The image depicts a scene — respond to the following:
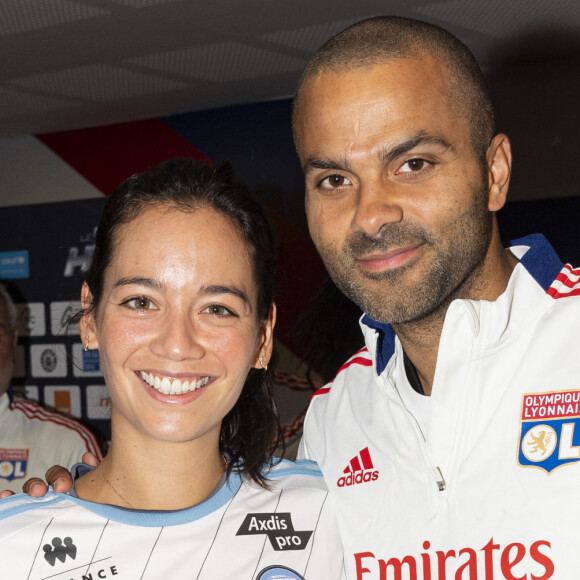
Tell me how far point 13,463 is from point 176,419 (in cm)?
215

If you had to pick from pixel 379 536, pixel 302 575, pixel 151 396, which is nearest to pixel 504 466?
pixel 379 536

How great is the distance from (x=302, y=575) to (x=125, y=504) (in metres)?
0.38

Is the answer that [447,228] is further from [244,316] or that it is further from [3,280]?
[3,280]

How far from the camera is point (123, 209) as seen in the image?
1.47m

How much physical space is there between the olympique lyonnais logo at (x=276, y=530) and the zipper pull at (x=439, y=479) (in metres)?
0.29

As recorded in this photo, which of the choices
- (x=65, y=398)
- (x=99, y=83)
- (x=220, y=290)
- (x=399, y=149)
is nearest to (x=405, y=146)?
(x=399, y=149)

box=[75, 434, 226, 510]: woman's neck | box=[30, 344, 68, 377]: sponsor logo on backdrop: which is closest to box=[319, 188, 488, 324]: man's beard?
box=[75, 434, 226, 510]: woman's neck

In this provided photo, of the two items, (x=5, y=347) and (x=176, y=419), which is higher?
(x=5, y=347)

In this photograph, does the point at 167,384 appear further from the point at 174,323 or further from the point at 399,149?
the point at 399,149

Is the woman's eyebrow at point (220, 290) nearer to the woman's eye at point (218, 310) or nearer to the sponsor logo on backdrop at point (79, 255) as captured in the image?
the woman's eye at point (218, 310)

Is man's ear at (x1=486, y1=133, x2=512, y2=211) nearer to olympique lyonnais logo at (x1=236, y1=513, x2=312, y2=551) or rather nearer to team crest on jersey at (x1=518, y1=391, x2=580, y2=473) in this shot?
team crest on jersey at (x1=518, y1=391, x2=580, y2=473)

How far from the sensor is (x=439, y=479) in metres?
1.37

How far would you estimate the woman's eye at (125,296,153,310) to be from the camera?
1.37 m

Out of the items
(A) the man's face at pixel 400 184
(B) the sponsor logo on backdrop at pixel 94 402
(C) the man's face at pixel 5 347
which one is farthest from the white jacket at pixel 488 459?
(B) the sponsor logo on backdrop at pixel 94 402
